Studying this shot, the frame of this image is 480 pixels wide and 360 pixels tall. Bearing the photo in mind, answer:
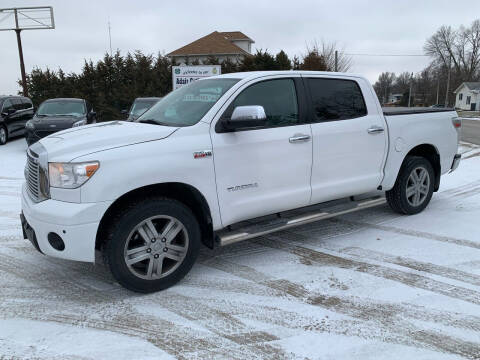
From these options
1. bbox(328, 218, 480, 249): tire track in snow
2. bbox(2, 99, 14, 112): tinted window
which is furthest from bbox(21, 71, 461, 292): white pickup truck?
bbox(2, 99, 14, 112): tinted window

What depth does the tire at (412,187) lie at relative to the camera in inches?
219

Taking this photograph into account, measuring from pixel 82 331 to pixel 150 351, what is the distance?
2.02 feet

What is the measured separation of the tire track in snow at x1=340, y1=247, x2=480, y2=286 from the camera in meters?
4.02

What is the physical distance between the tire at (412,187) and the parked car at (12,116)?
1338 cm

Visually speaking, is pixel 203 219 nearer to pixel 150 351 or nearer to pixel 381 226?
pixel 150 351

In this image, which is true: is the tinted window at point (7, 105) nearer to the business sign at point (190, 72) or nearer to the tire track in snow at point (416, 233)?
the business sign at point (190, 72)

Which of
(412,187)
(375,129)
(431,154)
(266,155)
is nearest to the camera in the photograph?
(266,155)

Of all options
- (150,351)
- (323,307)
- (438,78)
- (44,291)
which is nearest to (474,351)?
(323,307)

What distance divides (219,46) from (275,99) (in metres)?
42.3

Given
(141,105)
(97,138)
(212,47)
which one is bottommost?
(97,138)

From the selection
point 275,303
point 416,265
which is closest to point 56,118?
point 275,303

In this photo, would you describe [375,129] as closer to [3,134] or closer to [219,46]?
[3,134]

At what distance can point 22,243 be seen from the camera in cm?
504

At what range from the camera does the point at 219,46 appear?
146 feet
